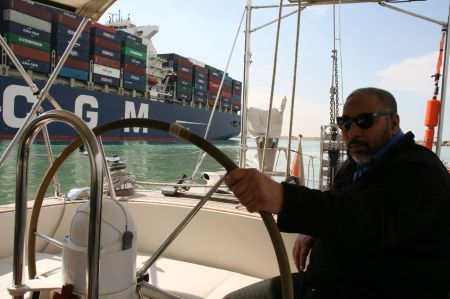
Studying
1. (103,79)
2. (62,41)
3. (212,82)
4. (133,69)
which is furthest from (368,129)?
(212,82)

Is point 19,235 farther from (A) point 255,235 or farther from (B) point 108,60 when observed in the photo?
(B) point 108,60

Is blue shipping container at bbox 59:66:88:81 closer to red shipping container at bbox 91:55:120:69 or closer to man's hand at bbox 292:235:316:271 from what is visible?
red shipping container at bbox 91:55:120:69

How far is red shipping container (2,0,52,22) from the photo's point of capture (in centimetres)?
1341

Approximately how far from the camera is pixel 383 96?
3.02 ft

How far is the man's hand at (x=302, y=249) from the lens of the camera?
1128 millimetres

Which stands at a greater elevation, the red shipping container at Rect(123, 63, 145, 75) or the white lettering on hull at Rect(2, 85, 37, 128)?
the red shipping container at Rect(123, 63, 145, 75)

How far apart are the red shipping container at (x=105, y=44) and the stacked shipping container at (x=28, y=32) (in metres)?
2.33

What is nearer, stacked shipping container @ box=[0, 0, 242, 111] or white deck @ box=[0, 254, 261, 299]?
white deck @ box=[0, 254, 261, 299]

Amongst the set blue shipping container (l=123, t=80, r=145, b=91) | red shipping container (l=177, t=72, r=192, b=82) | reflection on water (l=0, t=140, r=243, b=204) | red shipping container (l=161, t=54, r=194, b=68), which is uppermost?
red shipping container (l=161, t=54, r=194, b=68)

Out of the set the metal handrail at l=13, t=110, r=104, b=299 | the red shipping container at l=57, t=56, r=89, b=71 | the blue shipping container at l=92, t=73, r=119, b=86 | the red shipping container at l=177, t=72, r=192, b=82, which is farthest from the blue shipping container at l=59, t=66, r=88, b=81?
the metal handrail at l=13, t=110, r=104, b=299

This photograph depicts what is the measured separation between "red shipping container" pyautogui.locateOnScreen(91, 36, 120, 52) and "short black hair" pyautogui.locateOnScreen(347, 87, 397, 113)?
17649 millimetres

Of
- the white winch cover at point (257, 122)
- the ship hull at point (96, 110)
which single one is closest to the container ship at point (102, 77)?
the ship hull at point (96, 110)

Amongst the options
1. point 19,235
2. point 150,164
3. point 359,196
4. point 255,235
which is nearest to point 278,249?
point 359,196

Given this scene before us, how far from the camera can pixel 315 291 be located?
2.98 ft
